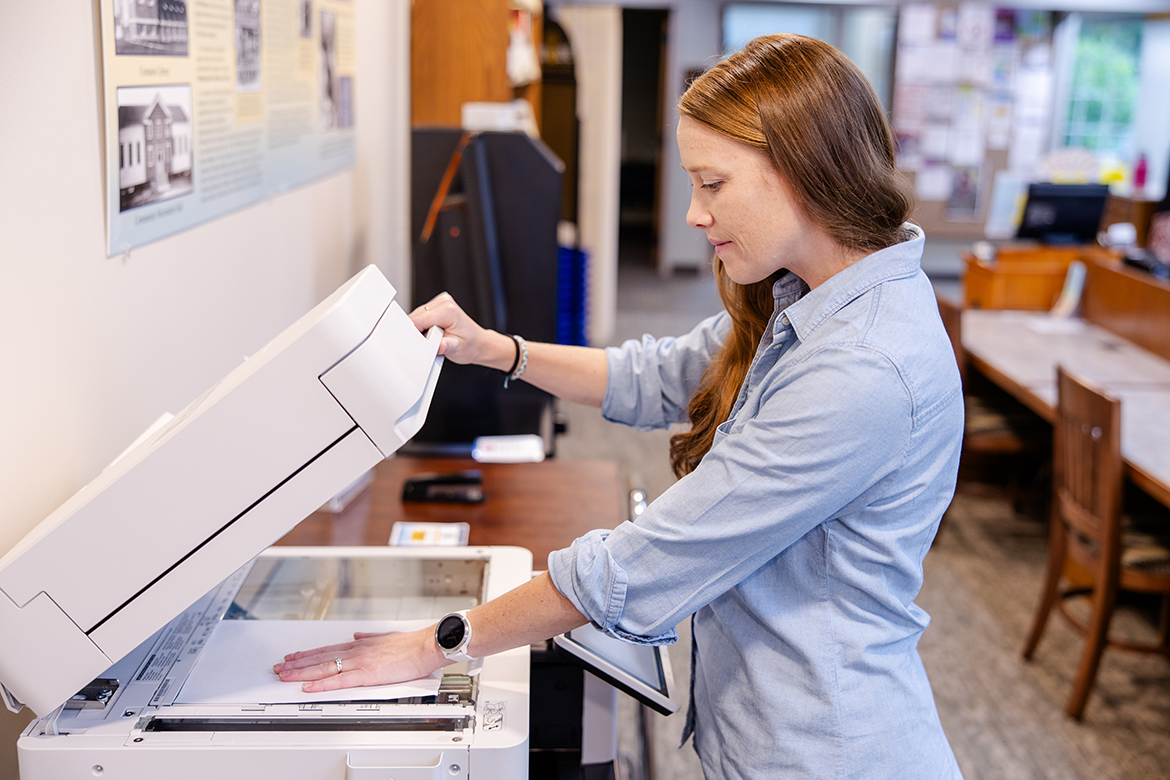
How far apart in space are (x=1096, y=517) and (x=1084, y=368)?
1190 millimetres

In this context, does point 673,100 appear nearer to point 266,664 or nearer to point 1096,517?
point 1096,517

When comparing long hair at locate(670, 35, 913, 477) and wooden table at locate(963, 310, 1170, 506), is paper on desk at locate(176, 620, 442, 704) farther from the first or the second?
wooden table at locate(963, 310, 1170, 506)

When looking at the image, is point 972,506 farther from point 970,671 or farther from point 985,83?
point 985,83

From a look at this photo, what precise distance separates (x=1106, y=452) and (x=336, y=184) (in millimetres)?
2089

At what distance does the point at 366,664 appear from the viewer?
3.36ft

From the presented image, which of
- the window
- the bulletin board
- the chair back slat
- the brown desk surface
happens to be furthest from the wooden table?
the window

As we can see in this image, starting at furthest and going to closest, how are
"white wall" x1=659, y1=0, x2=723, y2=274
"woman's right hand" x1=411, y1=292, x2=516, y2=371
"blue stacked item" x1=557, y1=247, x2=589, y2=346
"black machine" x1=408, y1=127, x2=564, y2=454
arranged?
1. "white wall" x1=659, y1=0, x2=723, y2=274
2. "blue stacked item" x1=557, y1=247, x2=589, y2=346
3. "black machine" x1=408, y1=127, x2=564, y2=454
4. "woman's right hand" x1=411, y1=292, x2=516, y2=371

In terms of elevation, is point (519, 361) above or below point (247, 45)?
below

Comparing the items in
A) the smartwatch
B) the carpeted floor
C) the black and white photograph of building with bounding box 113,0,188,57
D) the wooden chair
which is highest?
the black and white photograph of building with bounding box 113,0,188,57

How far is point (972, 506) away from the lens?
4.11 metres

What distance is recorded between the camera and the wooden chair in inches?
99.5

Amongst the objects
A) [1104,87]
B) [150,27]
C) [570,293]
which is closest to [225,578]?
[150,27]

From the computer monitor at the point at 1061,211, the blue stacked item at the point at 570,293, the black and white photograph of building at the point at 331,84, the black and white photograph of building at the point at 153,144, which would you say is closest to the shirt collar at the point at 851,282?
the black and white photograph of building at the point at 153,144

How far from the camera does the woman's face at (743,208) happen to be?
98 centimetres
